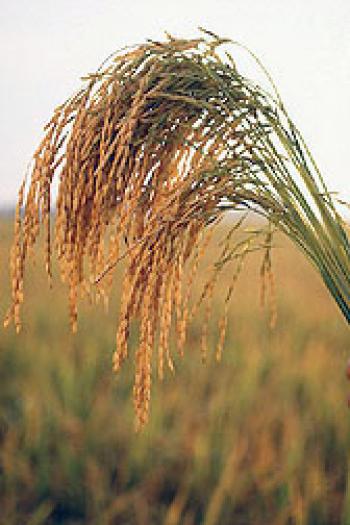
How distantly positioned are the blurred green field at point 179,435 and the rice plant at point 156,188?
2.95 ft

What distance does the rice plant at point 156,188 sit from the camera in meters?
1.37

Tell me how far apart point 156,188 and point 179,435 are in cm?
153

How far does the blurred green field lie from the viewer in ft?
8.11

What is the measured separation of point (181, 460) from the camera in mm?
2672

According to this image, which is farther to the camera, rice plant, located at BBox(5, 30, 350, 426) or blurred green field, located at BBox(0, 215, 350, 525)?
blurred green field, located at BBox(0, 215, 350, 525)

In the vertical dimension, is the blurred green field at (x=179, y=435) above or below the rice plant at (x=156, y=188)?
below

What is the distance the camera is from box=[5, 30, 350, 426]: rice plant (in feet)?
4.50

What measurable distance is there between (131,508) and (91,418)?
0.49 meters

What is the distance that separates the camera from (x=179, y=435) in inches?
110

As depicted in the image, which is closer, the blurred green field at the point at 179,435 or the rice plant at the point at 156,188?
the rice plant at the point at 156,188

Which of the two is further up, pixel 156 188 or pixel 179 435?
pixel 156 188

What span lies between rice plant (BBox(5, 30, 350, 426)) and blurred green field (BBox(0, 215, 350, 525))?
2.95 feet

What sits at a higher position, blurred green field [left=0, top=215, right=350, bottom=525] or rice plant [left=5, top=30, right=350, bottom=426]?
rice plant [left=5, top=30, right=350, bottom=426]

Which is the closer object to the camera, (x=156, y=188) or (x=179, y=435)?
(x=156, y=188)
